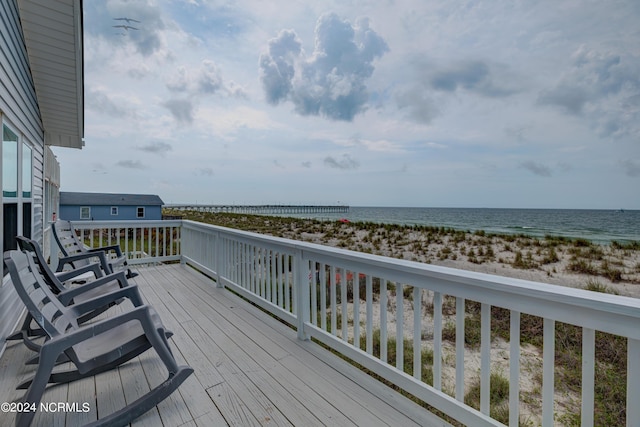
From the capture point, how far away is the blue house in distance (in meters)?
23.7

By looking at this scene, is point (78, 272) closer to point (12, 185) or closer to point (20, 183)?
point (12, 185)

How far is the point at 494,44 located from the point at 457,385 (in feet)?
25.8

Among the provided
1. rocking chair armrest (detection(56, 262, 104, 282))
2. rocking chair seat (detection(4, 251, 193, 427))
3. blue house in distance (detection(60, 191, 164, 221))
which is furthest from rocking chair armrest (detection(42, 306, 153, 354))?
blue house in distance (detection(60, 191, 164, 221))

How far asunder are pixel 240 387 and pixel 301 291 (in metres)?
0.96

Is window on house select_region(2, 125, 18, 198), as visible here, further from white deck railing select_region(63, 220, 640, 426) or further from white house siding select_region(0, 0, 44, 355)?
white deck railing select_region(63, 220, 640, 426)

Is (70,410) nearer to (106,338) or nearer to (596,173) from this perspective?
(106,338)

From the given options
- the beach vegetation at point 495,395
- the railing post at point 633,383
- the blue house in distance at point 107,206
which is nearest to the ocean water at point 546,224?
the beach vegetation at point 495,395

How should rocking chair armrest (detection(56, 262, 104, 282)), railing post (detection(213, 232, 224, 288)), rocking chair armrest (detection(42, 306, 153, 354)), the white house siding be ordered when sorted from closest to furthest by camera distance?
1. rocking chair armrest (detection(42, 306, 153, 354))
2. the white house siding
3. rocking chair armrest (detection(56, 262, 104, 282))
4. railing post (detection(213, 232, 224, 288))

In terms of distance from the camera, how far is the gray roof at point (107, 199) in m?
24.1

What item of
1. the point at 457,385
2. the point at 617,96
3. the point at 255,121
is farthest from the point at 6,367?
the point at 617,96

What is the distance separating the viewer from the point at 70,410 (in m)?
1.88

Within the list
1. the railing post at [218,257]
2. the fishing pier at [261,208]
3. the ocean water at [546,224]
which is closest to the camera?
the railing post at [218,257]

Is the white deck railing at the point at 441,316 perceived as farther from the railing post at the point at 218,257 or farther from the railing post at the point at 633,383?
the railing post at the point at 218,257

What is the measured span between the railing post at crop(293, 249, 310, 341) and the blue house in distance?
2614 centimetres
